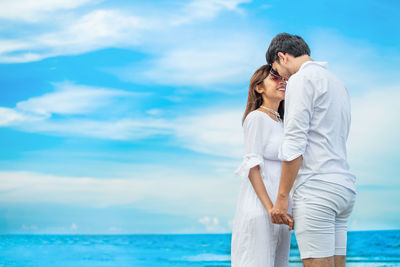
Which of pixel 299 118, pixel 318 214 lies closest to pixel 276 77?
pixel 299 118

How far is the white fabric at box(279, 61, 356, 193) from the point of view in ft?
6.06

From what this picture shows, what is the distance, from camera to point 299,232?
186 cm

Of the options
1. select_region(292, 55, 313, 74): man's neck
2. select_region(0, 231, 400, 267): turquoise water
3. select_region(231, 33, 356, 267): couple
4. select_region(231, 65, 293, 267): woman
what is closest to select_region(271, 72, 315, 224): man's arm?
select_region(231, 33, 356, 267): couple

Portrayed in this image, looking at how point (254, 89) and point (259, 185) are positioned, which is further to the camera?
point (254, 89)

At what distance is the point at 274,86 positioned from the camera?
89.6 inches

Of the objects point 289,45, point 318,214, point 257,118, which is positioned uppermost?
point 289,45

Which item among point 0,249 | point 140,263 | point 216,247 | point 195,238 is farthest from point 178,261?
point 0,249

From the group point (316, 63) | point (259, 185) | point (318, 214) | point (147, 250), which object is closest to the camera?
point (318, 214)

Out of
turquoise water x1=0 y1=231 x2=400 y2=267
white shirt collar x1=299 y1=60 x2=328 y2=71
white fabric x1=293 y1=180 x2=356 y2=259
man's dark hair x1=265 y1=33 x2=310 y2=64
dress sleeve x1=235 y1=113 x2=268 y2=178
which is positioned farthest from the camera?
turquoise water x1=0 y1=231 x2=400 y2=267

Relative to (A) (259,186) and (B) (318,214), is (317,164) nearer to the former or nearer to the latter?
(B) (318,214)

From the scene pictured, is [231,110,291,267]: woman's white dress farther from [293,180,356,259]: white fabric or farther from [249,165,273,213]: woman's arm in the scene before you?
[293,180,356,259]: white fabric

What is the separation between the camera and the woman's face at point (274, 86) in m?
2.27

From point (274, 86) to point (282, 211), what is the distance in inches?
25.2

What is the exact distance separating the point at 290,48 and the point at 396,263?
35.0 ft
